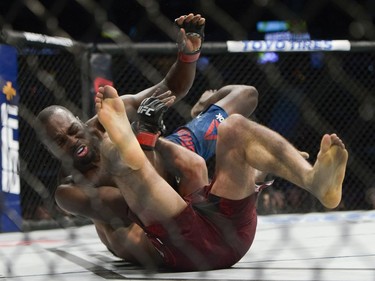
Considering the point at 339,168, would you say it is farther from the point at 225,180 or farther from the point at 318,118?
the point at 318,118

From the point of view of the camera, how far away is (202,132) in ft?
9.04

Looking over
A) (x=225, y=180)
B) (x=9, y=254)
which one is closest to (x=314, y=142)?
(x=9, y=254)

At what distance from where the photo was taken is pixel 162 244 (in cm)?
199

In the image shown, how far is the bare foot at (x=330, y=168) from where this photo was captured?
1.69 meters

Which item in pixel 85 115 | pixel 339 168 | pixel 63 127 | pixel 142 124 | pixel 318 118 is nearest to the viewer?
pixel 339 168

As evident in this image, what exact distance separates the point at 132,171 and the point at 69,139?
0.56 m

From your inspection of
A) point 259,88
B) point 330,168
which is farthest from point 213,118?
point 259,88

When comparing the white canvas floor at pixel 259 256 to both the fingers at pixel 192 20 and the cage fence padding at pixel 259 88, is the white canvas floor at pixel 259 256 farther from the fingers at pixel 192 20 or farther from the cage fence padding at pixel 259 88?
the fingers at pixel 192 20

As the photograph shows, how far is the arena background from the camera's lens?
404 cm

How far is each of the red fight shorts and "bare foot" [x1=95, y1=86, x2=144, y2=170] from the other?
0.24 m

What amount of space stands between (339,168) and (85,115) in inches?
91.2

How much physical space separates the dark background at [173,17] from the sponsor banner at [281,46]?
6.8 inches

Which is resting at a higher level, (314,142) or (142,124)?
(142,124)

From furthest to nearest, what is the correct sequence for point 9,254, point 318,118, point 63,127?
point 318,118 → point 9,254 → point 63,127
